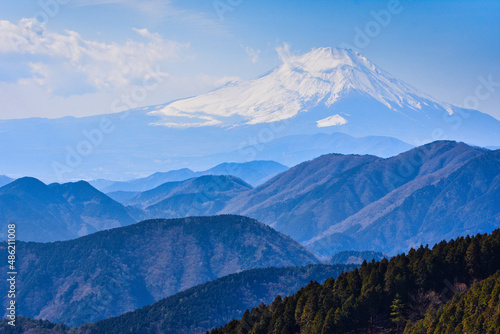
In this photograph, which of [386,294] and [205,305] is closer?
[386,294]

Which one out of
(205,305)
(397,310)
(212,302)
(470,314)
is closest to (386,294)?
(397,310)

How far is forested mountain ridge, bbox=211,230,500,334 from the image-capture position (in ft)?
249

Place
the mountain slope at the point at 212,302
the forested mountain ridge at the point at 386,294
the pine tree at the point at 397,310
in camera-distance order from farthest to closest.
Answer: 1. the mountain slope at the point at 212,302
2. the forested mountain ridge at the point at 386,294
3. the pine tree at the point at 397,310

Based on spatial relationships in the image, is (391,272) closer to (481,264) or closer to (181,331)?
(481,264)

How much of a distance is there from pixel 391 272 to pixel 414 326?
14251mm

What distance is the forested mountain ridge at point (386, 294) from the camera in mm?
75875

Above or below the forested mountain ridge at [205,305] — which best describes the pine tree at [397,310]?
below

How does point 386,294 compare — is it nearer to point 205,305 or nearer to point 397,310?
point 397,310

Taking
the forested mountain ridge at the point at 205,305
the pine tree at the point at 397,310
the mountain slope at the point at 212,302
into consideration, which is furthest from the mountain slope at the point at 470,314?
the forested mountain ridge at the point at 205,305

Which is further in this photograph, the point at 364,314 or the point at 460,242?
the point at 460,242

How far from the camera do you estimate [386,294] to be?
258ft

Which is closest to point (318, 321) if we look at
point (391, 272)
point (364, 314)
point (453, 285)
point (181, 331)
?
point (364, 314)

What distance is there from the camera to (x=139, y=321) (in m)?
139

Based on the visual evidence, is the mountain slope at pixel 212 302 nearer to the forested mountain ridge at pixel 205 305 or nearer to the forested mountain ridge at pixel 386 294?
the forested mountain ridge at pixel 205 305
